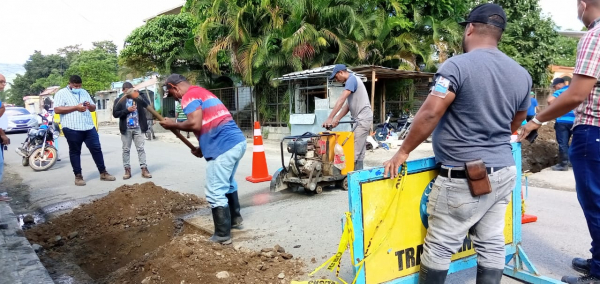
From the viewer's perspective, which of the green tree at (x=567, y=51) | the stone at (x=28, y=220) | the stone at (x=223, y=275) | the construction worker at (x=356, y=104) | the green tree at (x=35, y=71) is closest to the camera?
the stone at (x=223, y=275)

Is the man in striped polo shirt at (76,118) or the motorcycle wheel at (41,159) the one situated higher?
the man in striped polo shirt at (76,118)

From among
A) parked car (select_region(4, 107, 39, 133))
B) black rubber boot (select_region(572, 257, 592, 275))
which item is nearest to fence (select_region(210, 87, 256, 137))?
parked car (select_region(4, 107, 39, 133))

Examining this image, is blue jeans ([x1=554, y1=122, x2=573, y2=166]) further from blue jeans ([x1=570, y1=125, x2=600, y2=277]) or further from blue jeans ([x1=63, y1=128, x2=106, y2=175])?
blue jeans ([x1=63, y1=128, x2=106, y2=175])

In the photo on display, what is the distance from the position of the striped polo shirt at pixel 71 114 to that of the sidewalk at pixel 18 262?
108 inches

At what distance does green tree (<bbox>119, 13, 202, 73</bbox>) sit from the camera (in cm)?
1802

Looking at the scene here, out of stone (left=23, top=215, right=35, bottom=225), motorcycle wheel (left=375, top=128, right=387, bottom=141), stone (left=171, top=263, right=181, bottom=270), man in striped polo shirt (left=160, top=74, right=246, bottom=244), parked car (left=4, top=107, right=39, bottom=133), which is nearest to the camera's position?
stone (left=171, top=263, right=181, bottom=270)

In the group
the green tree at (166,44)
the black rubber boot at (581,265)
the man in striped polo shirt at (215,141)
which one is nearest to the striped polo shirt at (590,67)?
the black rubber boot at (581,265)

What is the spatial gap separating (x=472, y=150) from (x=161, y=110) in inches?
889

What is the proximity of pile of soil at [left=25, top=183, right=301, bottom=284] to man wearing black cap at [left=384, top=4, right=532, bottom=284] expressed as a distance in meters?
1.42

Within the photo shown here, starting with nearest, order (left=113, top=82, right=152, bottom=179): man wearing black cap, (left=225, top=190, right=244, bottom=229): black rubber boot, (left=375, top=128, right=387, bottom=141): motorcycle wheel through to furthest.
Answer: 1. (left=225, top=190, right=244, bottom=229): black rubber boot
2. (left=113, top=82, right=152, bottom=179): man wearing black cap
3. (left=375, top=128, right=387, bottom=141): motorcycle wheel

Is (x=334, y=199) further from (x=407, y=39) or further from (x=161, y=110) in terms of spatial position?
(x=161, y=110)

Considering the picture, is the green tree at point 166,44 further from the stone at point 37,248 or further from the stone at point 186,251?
the stone at point 186,251

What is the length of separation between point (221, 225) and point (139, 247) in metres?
1.17

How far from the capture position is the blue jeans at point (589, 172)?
2.71 m
